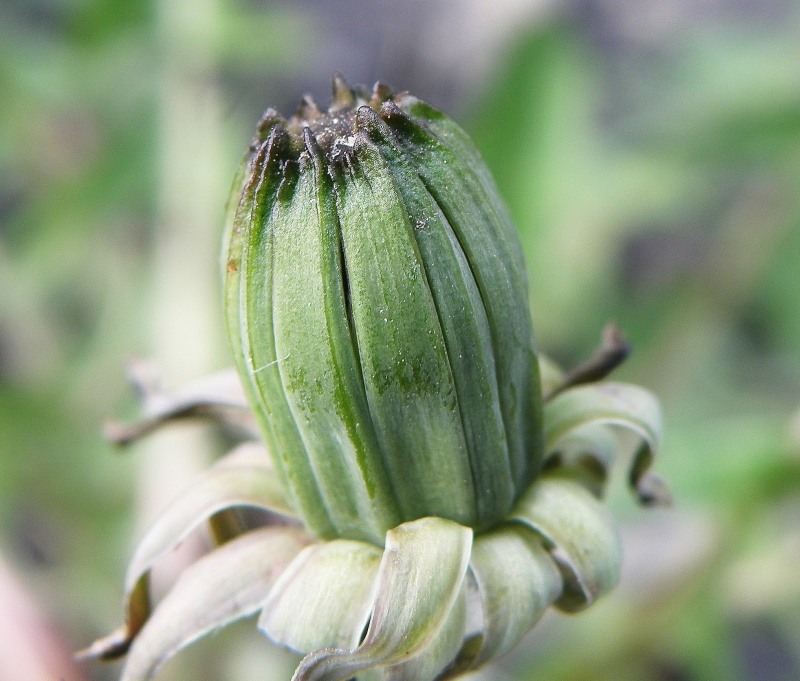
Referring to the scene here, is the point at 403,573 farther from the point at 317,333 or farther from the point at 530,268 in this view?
the point at 530,268

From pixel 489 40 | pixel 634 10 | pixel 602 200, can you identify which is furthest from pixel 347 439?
pixel 634 10

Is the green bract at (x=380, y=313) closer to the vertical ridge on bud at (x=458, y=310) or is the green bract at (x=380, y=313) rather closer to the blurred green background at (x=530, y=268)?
the vertical ridge on bud at (x=458, y=310)

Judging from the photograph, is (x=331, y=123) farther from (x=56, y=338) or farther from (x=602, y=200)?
(x=56, y=338)

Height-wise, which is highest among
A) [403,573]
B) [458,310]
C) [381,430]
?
[458,310]

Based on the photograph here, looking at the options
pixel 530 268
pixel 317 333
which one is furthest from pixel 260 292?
pixel 530 268

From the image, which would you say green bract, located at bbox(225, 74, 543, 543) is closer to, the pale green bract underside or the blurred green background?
the pale green bract underside

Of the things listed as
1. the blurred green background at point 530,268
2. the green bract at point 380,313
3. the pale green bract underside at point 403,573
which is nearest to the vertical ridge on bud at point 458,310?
the green bract at point 380,313

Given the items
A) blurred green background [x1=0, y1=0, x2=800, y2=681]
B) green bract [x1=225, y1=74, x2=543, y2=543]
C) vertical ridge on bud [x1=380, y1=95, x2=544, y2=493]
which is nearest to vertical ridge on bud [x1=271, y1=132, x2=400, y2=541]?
green bract [x1=225, y1=74, x2=543, y2=543]
